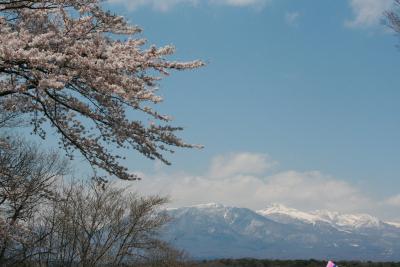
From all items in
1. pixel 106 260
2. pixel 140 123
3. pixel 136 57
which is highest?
pixel 136 57

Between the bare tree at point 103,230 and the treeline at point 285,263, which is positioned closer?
the bare tree at point 103,230

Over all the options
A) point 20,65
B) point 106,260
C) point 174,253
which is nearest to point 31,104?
point 20,65

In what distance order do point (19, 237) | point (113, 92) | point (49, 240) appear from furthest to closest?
point (49, 240)
point (19, 237)
point (113, 92)

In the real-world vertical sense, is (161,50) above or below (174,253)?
above

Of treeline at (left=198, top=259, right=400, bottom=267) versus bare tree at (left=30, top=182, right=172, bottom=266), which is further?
treeline at (left=198, top=259, right=400, bottom=267)

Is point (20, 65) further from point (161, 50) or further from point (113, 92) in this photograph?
point (161, 50)

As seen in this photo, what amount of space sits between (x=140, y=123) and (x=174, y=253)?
2759cm

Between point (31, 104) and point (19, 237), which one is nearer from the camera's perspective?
point (31, 104)

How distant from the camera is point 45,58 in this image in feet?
23.9

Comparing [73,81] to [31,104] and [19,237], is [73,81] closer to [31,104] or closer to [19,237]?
[31,104]

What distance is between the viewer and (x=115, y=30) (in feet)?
34.1

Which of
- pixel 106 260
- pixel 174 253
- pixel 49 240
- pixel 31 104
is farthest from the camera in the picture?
pixel 174 253

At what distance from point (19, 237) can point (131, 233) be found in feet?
63.1

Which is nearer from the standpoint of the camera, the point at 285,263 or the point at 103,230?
the point at 103,230
